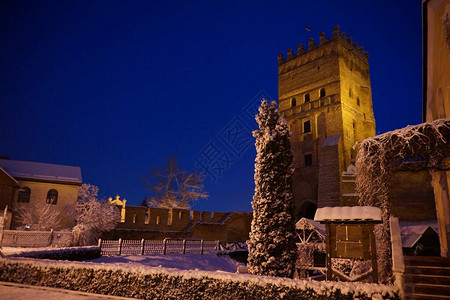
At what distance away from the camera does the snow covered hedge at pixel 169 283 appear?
6.09 metres

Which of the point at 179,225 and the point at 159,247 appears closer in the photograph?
the point at 159,247

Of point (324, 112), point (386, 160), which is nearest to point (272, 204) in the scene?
point (386, 160)

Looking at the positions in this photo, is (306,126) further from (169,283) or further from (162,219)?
(169,283)

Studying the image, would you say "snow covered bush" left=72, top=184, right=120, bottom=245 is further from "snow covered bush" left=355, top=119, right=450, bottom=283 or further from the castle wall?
"snow covered bush" left=355, top=119, right=450, bottom=283

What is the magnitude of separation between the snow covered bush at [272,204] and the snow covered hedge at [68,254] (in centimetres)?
844

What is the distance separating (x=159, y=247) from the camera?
20.9 m

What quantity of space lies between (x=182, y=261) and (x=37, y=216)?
12.7 metres

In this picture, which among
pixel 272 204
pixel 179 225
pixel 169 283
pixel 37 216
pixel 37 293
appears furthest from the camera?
pixel 179 225

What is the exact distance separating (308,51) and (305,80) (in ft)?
12.3

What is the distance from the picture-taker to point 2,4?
10281cm

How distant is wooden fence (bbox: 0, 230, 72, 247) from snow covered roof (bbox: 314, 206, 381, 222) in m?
16.8

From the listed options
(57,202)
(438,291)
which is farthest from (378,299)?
(57,202)

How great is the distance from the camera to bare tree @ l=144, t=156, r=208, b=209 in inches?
1377

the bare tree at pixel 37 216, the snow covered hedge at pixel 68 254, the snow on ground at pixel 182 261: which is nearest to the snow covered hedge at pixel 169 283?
the snow covered hedge at pixel 68 254
